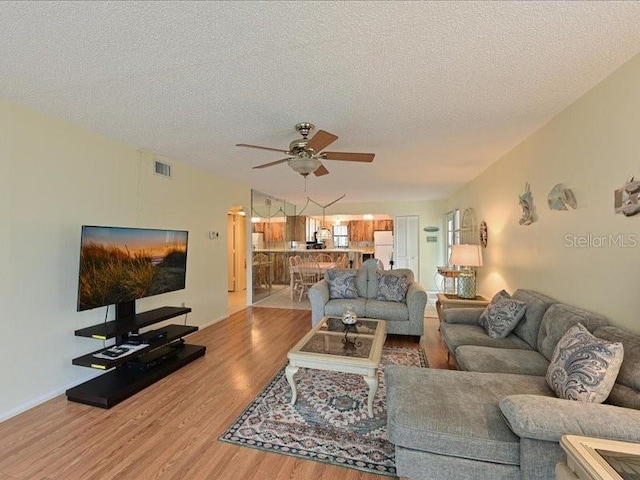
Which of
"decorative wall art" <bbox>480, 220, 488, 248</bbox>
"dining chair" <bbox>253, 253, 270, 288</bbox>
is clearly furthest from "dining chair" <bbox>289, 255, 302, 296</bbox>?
"decorative wall art" <bbox>480, 220, 488, 248</bbox>

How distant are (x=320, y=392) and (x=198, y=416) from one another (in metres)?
1.03

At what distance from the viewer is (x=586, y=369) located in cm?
161

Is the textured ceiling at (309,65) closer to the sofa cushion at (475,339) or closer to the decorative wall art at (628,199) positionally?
the decorative wall art at (628,199)

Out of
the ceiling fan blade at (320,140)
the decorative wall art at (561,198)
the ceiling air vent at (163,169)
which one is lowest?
the decorative wall art at (561,198)

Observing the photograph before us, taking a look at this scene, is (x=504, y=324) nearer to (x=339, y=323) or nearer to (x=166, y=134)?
(x=339, y=323)

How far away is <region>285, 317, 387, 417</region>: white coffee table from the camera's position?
2363mm

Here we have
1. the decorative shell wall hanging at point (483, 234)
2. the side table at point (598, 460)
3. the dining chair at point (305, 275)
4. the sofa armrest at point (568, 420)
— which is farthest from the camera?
the dining chair at point (305, 275)

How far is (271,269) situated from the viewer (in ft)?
26.1

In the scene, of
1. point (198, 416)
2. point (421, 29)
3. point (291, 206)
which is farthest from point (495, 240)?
point (291, 206)

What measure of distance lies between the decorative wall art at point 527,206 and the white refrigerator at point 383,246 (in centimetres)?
713

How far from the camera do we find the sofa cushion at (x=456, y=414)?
1470 millimetres

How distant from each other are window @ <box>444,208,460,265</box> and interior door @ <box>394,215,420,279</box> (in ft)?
2.79

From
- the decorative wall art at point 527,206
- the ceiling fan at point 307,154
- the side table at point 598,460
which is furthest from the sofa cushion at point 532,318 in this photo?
the ceiling fan at point 307,154

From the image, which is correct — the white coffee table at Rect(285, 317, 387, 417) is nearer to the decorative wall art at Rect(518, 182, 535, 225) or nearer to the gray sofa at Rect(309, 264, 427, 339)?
the gray sofa at Rect(309, 264, 427, 339)
